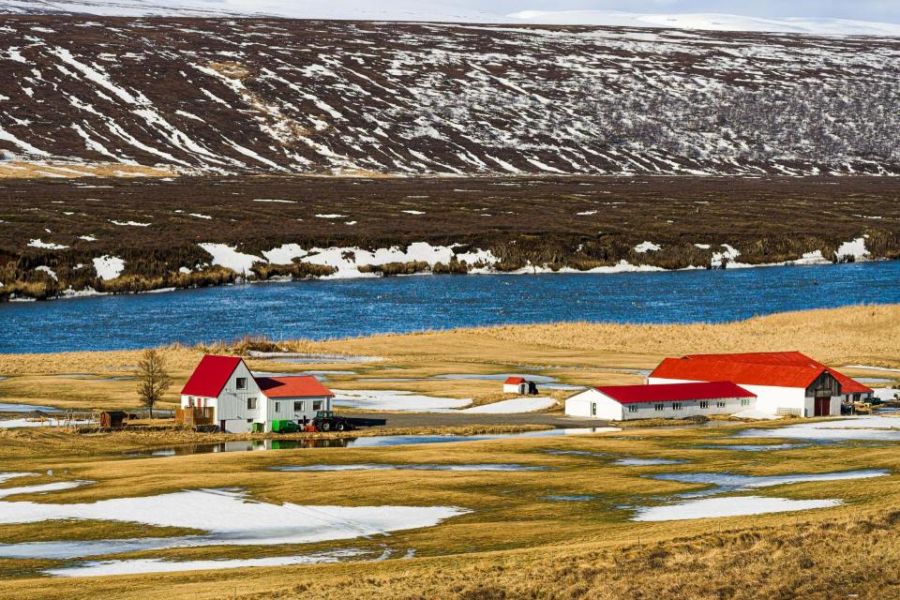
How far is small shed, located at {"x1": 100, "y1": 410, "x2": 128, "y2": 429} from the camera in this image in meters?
63.7

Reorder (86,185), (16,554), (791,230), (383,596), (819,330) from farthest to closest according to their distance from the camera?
(86,185) < (791,230) < (819,330) < (16,554) < (383,596)

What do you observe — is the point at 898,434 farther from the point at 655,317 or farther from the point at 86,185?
the point at 86,185

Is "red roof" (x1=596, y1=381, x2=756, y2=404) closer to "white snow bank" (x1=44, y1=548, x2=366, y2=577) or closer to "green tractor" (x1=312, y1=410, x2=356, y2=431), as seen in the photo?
"green tractor" (x1=312, y1=410, x2=356, y2=431)

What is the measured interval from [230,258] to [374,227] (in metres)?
22.3

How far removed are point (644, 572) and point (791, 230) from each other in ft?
472

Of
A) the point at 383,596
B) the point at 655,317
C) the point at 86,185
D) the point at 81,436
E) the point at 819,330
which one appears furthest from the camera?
the point at 86,185

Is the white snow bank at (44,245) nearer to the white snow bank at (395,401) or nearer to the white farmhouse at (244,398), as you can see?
the white snow bank at (395,401)

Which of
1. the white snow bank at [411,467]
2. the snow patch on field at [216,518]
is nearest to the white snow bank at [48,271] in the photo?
the white snow bank at [411,467]

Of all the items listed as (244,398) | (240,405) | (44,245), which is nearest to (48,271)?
(44,245)

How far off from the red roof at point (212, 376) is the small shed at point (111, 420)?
4.06 meters

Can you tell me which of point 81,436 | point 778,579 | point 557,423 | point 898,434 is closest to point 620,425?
point 557,423

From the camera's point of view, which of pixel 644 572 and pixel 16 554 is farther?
pixel 16 554

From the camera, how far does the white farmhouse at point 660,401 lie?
7025 centimetres

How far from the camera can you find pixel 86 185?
7657 inches
